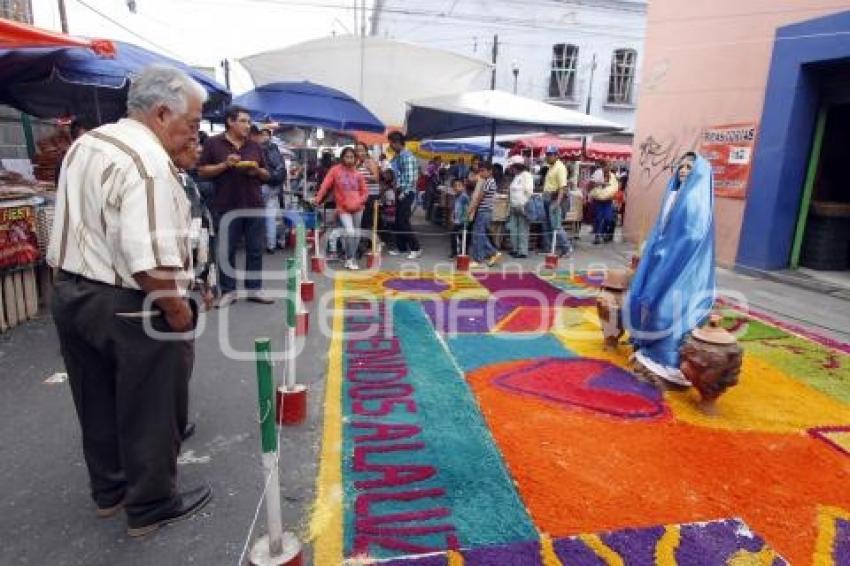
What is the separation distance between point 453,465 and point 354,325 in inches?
106

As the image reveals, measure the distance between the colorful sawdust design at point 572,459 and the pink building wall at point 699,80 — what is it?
4231 millimetres

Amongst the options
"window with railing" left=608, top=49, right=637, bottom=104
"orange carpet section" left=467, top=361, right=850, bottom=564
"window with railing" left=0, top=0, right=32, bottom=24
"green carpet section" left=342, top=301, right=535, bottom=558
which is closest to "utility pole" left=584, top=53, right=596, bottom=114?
"window with railing" left=608, top=49, right=637, bottom=104

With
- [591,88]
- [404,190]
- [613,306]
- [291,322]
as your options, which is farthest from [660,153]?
[591,88]

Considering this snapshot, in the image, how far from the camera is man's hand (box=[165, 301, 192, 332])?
2303 mm

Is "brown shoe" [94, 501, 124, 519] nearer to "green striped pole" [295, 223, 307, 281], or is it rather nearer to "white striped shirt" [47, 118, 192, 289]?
"white striped shirt" [47, 118, 192, 289]

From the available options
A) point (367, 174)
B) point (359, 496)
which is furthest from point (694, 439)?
point (367, 174)

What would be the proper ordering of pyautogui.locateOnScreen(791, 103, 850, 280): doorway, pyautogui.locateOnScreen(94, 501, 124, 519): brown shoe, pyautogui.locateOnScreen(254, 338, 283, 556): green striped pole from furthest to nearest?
1. pyautogui.locateOnScreen(791, 103, 850, 280): doorway
2. pyautogui.locateOnScreen(94, 501, 124, 519): brown shoe
3. pyautogui.locateOnScreen(254, 338, 283, 556): green striped pole

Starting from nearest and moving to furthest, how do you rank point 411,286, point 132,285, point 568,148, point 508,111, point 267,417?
point 267,417 < point 132,285 < point 411,286 < point 508,111 < point 568,148

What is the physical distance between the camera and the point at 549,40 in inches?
939

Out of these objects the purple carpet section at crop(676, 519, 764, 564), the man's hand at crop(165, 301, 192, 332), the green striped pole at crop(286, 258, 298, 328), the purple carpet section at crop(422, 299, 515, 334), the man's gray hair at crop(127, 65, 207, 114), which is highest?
the man's gray hair at crop(127, 65, 207, 114)

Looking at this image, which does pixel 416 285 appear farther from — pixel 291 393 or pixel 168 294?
pixel 168 294

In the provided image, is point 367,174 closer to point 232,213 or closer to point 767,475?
point 232,213

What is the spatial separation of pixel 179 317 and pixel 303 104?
855 cm

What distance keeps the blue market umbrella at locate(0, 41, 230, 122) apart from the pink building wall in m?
6.74
